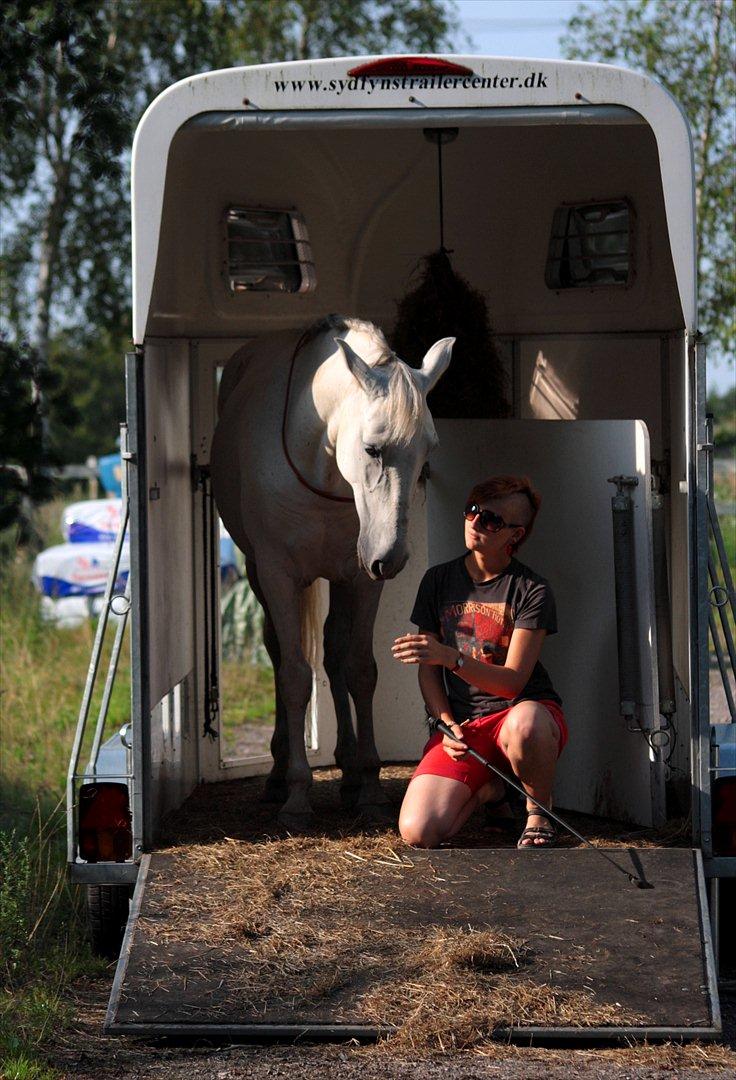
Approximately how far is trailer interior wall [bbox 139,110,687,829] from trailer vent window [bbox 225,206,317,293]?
2.2 inches

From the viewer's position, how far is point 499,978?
364 centimetres

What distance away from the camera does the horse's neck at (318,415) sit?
4656mm

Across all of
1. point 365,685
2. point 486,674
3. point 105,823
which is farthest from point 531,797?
point 105,823

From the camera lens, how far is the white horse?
167 inches

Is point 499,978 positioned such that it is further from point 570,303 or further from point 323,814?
point 570,303

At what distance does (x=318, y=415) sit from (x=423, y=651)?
948mm

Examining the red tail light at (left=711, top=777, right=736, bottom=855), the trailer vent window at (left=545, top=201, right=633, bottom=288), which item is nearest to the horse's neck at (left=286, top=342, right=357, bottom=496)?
the red tail light at (left=711, top=777, right=736, bottom=855)

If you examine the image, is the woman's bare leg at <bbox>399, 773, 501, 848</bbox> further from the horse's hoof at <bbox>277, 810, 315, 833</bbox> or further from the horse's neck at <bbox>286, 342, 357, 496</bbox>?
the horse's neck at <bbox>286, 342, 357, 496</bbox>

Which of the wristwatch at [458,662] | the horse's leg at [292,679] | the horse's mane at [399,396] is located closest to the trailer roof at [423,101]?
the horse's mane at [399,396]

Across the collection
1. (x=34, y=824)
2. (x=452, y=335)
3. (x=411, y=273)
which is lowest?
(x=34, y=824)

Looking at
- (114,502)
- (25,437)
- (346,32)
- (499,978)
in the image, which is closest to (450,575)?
(499,978)

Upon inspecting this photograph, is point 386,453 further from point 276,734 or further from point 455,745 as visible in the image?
point 276,734

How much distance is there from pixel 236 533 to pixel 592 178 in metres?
2.14

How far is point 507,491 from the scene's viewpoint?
470cm
